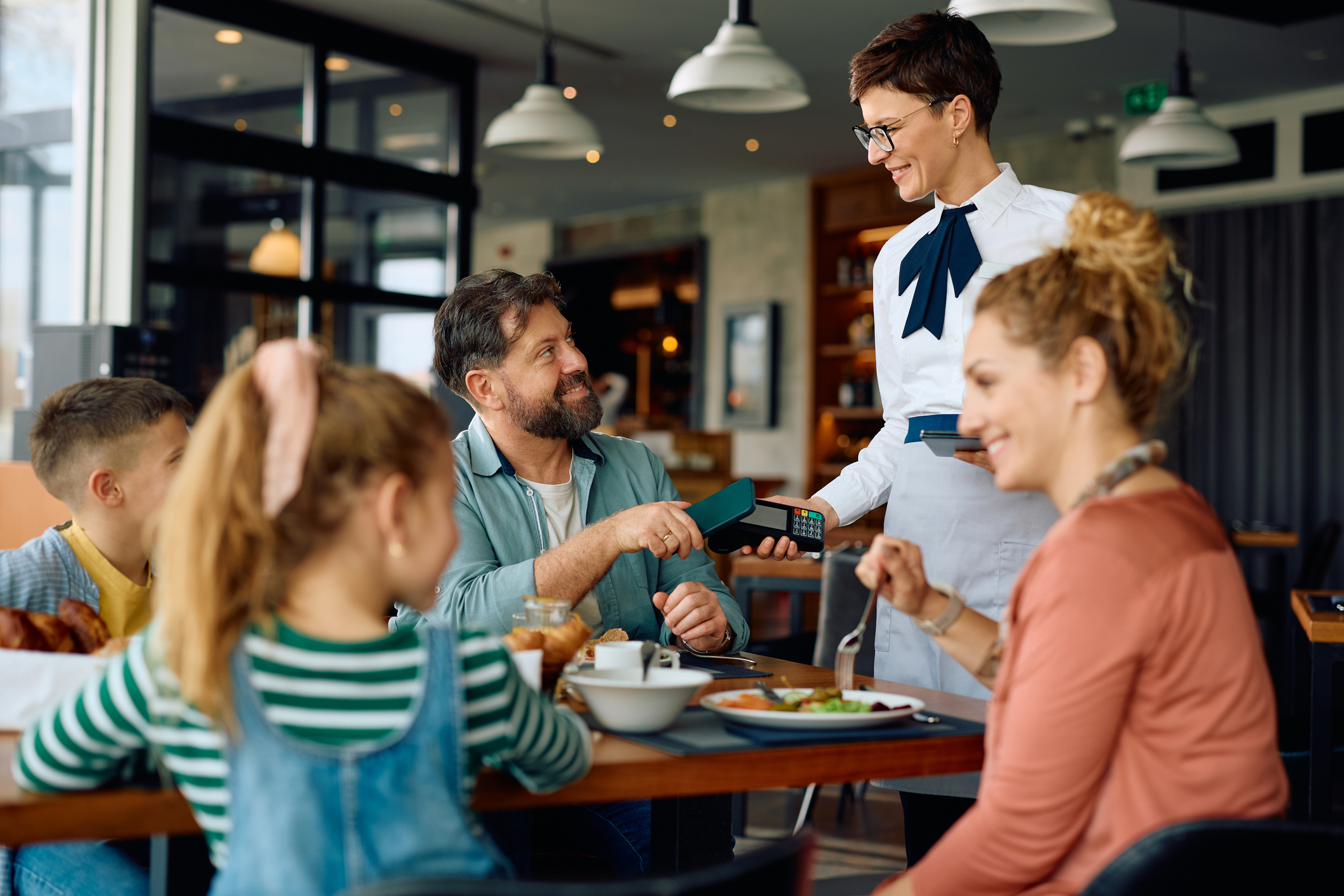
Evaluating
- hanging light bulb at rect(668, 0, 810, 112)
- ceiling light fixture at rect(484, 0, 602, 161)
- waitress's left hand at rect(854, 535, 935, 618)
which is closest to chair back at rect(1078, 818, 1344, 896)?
waitress's left hand at rect(854, 535, 935, 618)

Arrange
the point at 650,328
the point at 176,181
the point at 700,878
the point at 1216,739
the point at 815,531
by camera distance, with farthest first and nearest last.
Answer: the point at 650,328, the point at 176,181, the point at 815,531, the point at 1216,739, the point at 700,878

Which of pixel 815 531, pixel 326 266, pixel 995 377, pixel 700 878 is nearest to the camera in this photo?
pixel 700 878

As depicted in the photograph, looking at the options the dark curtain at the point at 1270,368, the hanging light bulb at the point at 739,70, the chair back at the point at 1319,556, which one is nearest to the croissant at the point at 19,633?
the hanging light bulb at the point at 739,70

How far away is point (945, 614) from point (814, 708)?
20 centimetres

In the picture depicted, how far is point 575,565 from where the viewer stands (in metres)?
1.87

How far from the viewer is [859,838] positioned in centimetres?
357

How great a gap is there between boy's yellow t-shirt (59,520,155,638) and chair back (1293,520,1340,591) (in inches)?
206

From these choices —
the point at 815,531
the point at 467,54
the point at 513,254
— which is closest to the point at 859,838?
the point at 815,531

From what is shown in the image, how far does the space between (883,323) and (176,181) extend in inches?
166

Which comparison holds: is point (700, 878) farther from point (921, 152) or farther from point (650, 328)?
point (650, 328)

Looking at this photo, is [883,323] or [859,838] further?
[859,838]

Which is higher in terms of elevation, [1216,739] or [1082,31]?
[1082,31]

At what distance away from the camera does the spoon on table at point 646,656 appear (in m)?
1.39

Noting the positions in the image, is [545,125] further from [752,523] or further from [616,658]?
[616,658]
